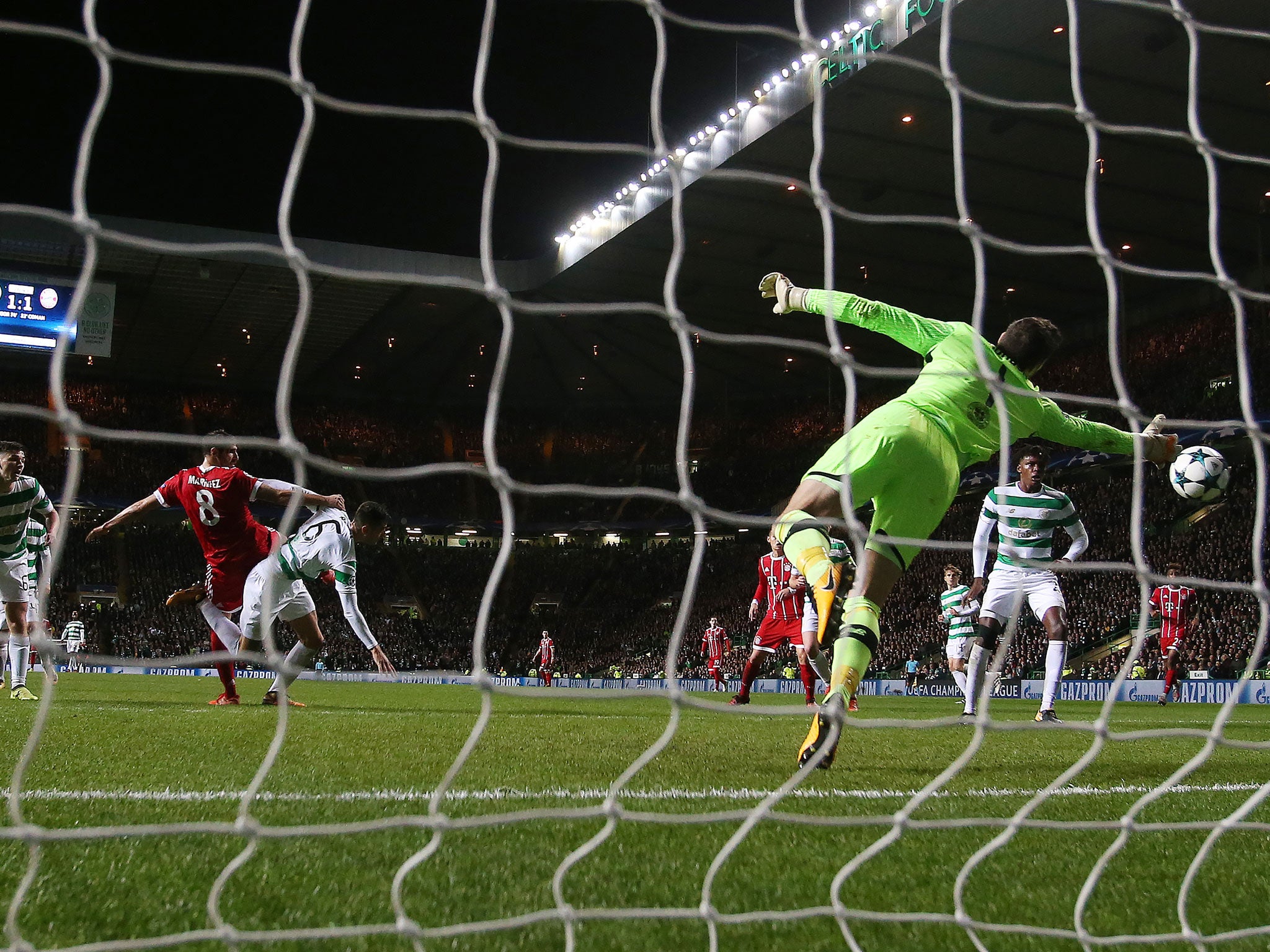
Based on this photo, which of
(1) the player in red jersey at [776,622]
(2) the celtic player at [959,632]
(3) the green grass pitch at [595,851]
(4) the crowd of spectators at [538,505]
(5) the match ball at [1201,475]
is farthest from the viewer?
(4) the crowd of spectators at [538,505]

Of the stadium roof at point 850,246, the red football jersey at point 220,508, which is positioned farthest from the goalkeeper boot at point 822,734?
the stadium roof at point 850,246

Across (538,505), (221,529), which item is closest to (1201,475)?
(221,529)

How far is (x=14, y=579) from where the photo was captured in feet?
23.4

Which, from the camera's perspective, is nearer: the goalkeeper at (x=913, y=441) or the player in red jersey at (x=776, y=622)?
the goalkeeper at (x=913, y=441)

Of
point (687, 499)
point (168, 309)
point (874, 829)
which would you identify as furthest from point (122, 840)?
point (168, 309)

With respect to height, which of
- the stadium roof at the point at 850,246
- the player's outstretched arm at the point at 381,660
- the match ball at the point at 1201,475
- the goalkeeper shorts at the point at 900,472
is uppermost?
the stadium roof at the point at 850,246

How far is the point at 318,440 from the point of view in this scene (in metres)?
Answer: 33.9

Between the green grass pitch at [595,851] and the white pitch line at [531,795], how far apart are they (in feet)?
0.05

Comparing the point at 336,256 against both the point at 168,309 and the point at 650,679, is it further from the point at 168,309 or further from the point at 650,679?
the point at 650,679

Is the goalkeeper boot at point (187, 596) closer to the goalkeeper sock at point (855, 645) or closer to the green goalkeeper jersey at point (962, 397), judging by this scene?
the goalkeeper sock at point (855, 645)

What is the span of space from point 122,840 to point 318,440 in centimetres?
3294

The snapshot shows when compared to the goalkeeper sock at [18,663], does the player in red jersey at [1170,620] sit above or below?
above

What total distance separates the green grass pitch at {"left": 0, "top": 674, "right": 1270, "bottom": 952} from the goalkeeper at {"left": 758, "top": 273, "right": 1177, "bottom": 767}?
1.84 ft

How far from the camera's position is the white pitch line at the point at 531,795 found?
9.23ft
